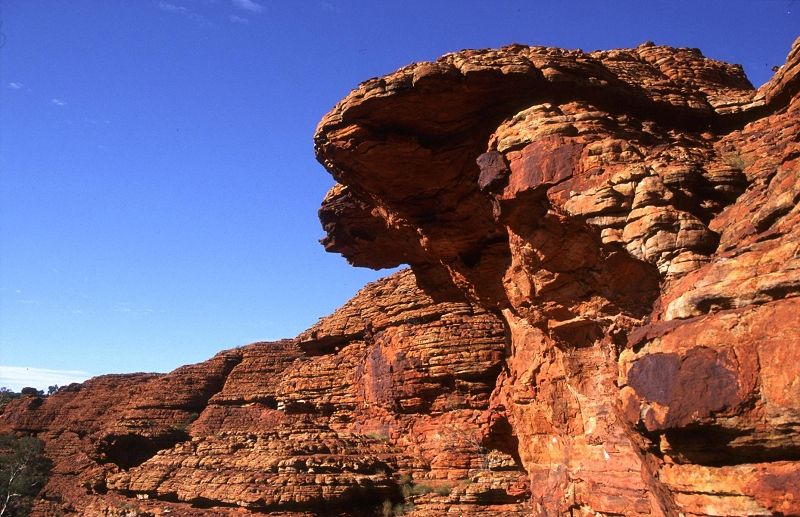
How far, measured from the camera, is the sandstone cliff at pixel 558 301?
7324 mm

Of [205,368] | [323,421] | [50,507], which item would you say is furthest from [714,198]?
[205,368]

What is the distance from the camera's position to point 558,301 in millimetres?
12820

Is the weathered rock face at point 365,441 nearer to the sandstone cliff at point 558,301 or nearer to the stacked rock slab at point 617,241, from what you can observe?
the sandstone cliff at point 558,301

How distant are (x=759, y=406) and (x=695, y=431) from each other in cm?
81

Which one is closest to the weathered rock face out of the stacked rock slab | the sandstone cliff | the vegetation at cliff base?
the sandstone cliff

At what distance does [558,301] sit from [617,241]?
2838mm

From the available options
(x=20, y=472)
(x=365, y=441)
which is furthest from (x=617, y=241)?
(x=20, y=472)

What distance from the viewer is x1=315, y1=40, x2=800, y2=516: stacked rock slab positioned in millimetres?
7129

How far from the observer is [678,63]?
623 inches

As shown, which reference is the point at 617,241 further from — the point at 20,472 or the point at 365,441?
the point at 20,472

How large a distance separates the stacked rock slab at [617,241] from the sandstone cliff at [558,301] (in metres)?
0.04

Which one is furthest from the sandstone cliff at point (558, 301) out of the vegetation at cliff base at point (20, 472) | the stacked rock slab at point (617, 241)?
the vegetation at cliff base at point (20, 472)

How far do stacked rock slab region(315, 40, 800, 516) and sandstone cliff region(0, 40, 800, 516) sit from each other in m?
0.04

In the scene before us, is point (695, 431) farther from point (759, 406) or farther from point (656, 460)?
→ point (656, 460)
